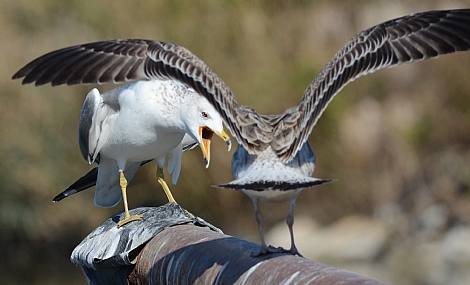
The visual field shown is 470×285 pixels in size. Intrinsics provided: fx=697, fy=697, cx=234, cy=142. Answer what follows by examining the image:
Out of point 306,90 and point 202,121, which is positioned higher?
point 306,90

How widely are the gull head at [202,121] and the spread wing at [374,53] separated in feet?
2.78

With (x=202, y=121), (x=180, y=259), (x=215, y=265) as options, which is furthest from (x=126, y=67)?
(x=215, y=265)

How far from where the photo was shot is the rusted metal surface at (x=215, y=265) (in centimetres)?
242

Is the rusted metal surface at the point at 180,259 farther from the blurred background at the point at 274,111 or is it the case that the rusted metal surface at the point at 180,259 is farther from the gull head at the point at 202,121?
the blurred background at the point at 274,111

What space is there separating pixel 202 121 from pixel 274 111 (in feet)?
15.9

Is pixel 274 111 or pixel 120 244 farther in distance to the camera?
pixel 274 111

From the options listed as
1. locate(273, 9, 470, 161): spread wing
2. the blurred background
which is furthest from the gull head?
the blurred background

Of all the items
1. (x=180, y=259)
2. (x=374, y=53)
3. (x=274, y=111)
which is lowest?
(x=180, y=259)

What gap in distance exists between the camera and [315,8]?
979cm

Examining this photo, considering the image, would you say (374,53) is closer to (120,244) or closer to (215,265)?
(215,265)

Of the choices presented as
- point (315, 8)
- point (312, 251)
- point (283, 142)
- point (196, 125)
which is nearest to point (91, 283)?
point (196, 125)

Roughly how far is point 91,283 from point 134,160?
128 cm

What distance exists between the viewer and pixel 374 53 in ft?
12.0

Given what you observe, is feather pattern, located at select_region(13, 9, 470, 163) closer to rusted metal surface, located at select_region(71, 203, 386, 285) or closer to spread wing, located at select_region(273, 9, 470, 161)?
spread wing, located at select_region(273, 9, 470, 161)
